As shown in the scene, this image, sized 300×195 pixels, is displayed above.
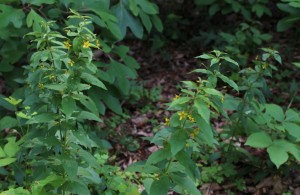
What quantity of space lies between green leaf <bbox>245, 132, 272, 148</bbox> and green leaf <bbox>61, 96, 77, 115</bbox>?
1515 mm

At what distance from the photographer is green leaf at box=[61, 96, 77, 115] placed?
2.46 metres

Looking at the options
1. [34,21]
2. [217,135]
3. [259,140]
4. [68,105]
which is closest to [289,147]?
[259,140]

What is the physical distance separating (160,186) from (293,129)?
1333mm

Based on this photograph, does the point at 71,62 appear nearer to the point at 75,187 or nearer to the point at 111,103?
the point at 75,187

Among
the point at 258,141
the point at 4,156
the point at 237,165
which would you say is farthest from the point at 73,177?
the point at 237,165

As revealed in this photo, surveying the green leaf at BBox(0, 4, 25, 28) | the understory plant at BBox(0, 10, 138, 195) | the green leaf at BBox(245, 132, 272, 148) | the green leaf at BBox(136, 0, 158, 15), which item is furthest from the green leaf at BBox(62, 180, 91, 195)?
the green leaf at BBox(136, 0, 158, 15)

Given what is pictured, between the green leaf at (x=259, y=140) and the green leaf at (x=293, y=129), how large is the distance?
0.52 ft

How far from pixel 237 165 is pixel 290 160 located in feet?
1.62

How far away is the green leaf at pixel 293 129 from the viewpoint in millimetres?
3381

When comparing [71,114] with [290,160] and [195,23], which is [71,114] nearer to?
[290,160]

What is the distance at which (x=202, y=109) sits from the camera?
240 cm

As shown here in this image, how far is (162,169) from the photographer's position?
8.86 ft

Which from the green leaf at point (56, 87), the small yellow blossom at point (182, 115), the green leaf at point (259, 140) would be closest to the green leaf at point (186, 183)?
the small yellow blossom at point (182, 115)

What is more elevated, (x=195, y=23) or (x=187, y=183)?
(x=187, y=183)
